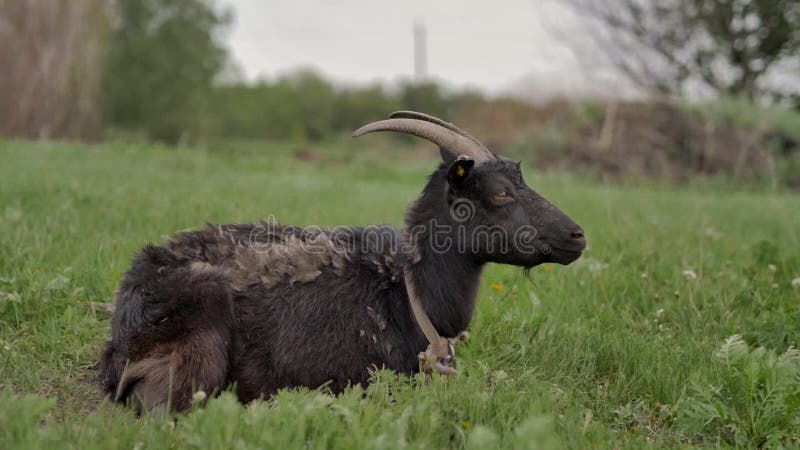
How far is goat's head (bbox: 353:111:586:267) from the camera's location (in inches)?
167

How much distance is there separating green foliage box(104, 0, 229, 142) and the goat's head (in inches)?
1180

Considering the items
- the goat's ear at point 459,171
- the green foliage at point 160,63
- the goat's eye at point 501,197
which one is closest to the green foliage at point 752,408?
the goat's eye at point 501,197

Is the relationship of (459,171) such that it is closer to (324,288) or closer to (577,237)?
Result: (577,237)

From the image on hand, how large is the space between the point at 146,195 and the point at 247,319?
4845mm

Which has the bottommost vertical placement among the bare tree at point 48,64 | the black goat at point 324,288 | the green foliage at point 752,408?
the green foliage at point 752,408

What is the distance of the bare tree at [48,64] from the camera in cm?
1524

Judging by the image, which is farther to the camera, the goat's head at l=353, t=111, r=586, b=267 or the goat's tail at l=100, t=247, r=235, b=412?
the goat's head at l=353, t=111, r=586, b=267

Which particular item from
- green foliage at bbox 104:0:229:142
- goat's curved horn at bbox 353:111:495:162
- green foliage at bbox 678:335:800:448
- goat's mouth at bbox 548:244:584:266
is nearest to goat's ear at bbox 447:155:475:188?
goat's curved horn at bbox 353:111:495:162

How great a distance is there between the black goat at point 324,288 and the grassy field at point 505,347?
1.00ft

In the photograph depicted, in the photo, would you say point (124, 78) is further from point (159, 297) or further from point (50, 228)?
point (159, 297)

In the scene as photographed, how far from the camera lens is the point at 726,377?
391cm

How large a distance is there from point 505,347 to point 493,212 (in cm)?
91

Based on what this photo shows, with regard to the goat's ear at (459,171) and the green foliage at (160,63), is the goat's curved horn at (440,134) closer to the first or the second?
the goat's ear at (459,171)

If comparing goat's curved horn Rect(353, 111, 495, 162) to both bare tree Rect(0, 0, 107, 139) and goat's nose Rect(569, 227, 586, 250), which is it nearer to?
goat's nose Rect(569, 227, 586, 250)
